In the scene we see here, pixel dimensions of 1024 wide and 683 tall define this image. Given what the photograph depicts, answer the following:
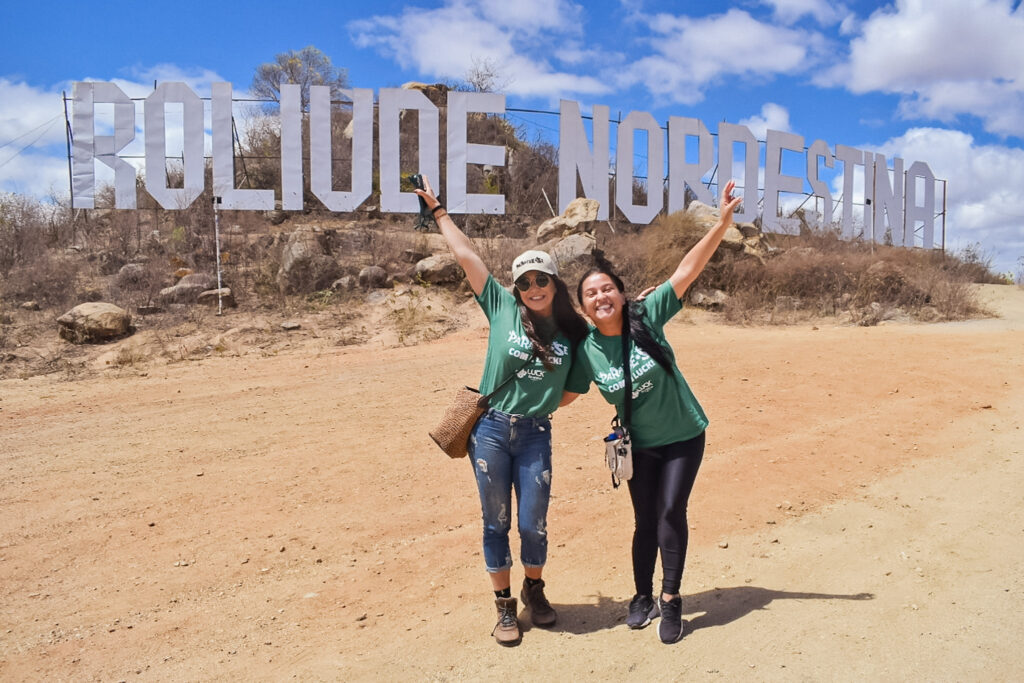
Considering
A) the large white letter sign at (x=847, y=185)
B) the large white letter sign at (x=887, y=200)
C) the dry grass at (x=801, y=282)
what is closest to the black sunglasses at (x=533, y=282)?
the dry grass at (x=801, y=282)

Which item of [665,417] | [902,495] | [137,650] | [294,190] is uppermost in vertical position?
[294,190]

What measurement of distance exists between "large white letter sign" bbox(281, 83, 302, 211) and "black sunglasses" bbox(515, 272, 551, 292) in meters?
16.0

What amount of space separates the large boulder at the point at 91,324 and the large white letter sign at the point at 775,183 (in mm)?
17105

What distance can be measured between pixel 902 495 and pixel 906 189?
2437 centimetres

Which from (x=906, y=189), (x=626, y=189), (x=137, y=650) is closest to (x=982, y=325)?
(x=626, y=189)

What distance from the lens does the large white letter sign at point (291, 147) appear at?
59.3 feet

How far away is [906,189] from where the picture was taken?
2672 cm

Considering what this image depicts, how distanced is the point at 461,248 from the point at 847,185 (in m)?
24.0

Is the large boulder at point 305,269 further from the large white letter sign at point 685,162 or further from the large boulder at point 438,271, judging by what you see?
the large white letter sign at point 685,162

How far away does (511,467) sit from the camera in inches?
143

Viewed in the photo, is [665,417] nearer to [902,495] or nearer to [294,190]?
[902,495]

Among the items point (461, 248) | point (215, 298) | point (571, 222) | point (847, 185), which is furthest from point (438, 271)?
point (847, 185)

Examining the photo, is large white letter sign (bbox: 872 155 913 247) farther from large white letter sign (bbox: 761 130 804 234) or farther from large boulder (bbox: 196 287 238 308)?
large boulder (bbox: 196 287 238 308)

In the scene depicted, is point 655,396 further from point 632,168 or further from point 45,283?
point 632,168
